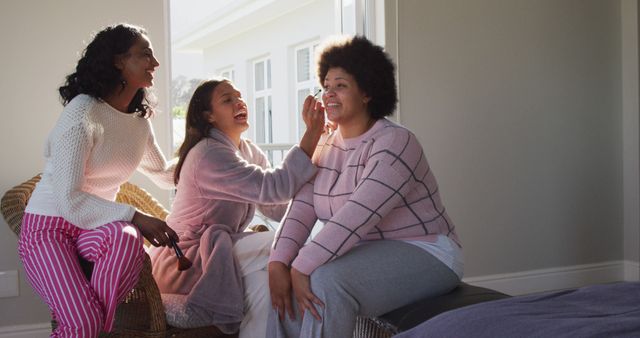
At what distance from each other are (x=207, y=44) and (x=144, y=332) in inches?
212

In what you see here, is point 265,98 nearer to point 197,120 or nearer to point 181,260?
point 197,120

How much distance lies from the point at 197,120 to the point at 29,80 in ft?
3.10

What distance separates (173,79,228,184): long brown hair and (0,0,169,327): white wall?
83 centimetres

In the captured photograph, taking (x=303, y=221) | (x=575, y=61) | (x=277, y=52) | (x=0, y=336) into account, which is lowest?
(x=0, y=336)

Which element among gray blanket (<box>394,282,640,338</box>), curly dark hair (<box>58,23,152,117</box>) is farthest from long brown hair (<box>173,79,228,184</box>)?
gray blanket (<box>394,282,640,338</box>)

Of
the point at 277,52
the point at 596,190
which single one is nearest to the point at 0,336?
the point at 596,190


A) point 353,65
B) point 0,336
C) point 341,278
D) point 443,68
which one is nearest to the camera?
point 341,278

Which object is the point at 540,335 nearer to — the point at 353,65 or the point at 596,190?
the point at 353,65

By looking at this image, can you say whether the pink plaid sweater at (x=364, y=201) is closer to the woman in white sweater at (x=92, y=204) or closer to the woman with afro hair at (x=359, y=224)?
the woman with afro hair at (x=359, y=224)

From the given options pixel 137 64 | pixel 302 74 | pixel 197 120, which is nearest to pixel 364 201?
pixel 197 120

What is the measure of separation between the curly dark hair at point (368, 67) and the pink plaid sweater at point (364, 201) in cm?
9

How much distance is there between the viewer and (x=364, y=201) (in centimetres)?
208

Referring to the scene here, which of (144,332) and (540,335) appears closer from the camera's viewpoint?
(540,335)

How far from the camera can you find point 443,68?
3.96 metres
